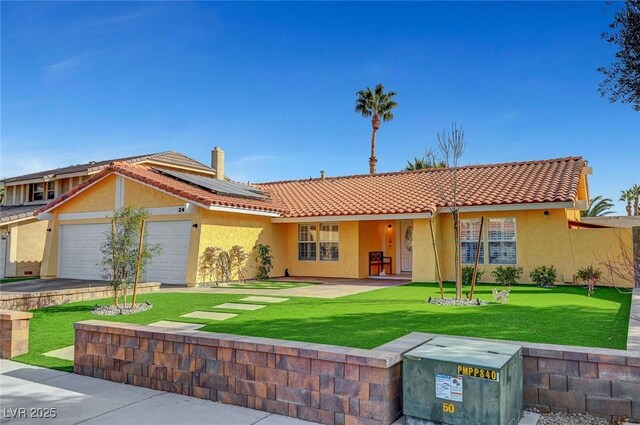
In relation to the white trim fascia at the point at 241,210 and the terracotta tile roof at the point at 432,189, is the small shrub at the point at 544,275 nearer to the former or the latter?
the terracotta tile roof at the point at 432,189

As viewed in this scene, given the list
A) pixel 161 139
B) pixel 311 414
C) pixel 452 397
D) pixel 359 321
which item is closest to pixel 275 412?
pixel 311 414

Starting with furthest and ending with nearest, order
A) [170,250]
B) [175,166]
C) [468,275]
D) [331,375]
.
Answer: [175,166]
[170,250]
[468,275]
[331,375]

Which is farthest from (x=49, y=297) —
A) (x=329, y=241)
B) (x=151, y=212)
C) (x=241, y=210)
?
(x=329, y=241)

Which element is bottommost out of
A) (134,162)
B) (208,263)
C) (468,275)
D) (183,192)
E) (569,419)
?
(569,419)

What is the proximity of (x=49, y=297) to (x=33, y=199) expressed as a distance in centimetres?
1886

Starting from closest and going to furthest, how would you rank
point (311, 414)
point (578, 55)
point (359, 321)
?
1. point (311, 414)
2. point (359, 321)
3. point (578, 55)

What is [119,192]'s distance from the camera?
62.4ft

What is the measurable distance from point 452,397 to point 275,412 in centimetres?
218

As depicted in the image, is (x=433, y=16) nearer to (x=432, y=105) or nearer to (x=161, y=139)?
(x=432, y=105)

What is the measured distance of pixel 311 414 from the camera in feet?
17.3

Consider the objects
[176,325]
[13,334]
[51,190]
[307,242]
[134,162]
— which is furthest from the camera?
[51,190]

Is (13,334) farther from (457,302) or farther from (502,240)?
(502,240)

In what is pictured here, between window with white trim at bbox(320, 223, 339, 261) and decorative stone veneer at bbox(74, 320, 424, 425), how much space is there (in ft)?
42.8

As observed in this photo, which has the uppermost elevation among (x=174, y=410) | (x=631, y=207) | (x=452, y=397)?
(x=631, y=207)
